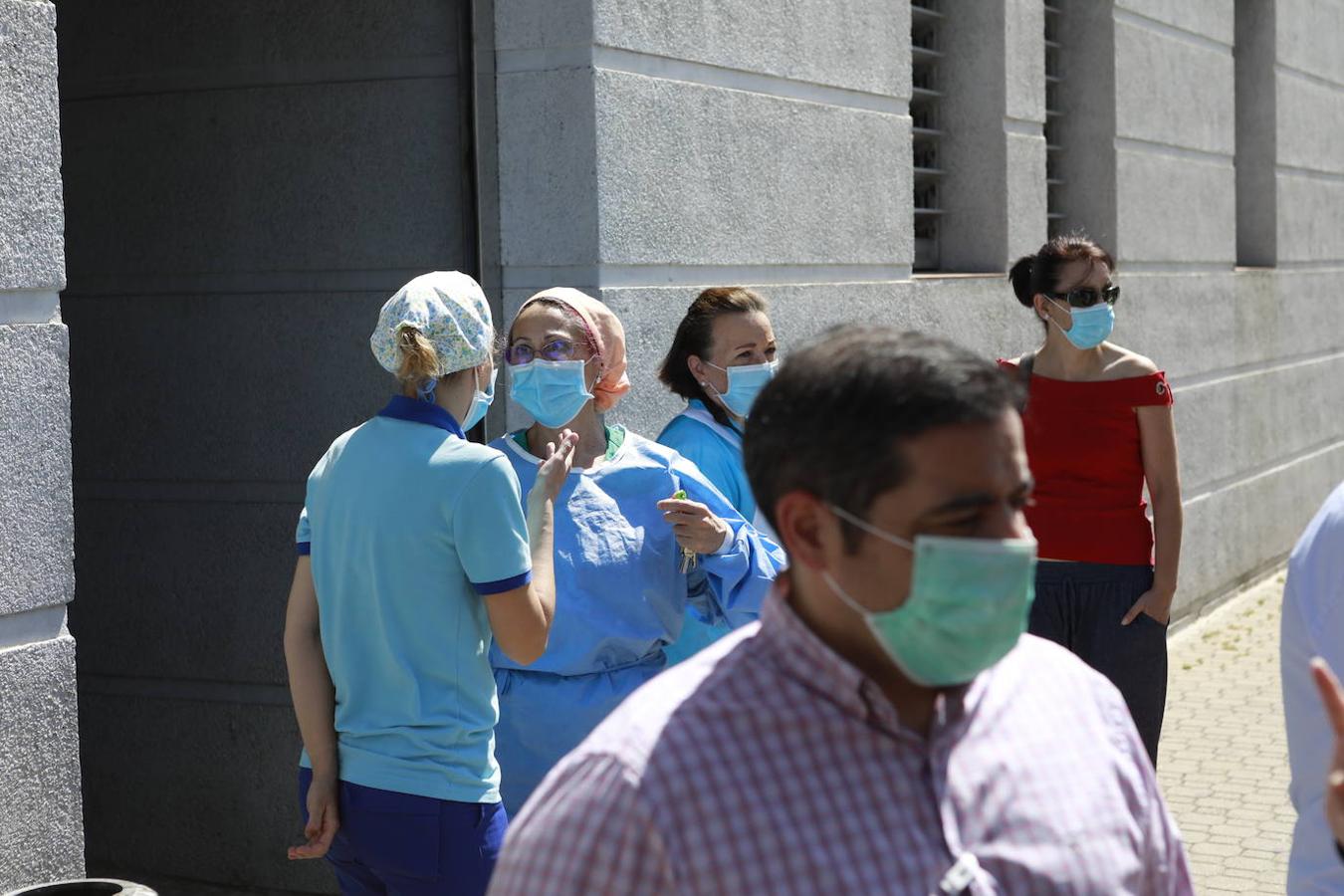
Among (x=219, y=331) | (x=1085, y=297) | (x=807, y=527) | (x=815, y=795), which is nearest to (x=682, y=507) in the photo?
(x=807, y=527)

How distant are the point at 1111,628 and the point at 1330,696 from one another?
3705 millimetres

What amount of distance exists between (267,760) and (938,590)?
4529 mm

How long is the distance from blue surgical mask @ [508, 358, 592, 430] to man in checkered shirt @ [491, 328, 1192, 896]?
7.26 feet

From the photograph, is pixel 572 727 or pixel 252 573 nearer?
pixel 572 727

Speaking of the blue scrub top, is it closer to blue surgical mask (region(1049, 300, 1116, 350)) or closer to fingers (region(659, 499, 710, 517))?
fingers (region(659, 499, 710, 517))

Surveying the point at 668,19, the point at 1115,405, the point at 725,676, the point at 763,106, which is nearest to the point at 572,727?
the point at 725,676

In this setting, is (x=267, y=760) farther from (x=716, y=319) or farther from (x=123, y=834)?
(x=716, y=319)

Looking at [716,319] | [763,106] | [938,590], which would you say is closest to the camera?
[938,590]

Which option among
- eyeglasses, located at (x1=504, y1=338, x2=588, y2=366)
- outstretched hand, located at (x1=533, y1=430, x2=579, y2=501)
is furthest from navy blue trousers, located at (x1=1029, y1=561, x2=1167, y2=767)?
outstretched hand, located at (x1=533, y1=430, x2=579, y2=501)

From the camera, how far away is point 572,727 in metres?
3.94

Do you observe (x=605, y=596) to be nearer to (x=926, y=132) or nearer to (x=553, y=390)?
(x=553, y=390)

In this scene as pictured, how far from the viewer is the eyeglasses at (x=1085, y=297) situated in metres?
5.82

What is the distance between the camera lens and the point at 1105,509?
5676 millimetres

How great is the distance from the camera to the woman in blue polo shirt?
3361 mm
